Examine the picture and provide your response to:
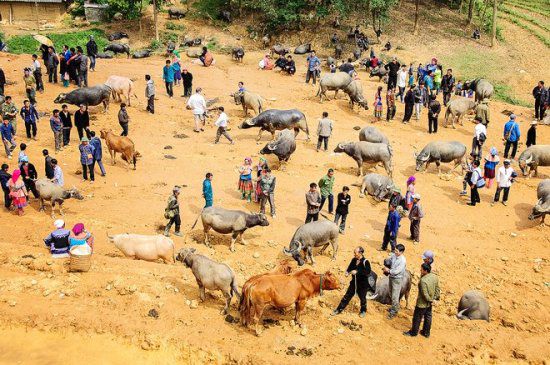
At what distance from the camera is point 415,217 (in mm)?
13828

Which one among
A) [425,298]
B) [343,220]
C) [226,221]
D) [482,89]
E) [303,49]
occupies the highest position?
[303,49]

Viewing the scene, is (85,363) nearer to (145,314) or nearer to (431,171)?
(145,314)

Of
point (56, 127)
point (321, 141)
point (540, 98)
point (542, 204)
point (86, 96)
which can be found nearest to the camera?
point (542, 204)

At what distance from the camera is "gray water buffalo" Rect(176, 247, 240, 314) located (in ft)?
33.3

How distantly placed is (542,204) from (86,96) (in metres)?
17.1

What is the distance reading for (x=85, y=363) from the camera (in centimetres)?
908

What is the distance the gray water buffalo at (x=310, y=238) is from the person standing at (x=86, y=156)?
721 cm

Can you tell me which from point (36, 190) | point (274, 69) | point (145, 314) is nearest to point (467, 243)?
point (145, 314)

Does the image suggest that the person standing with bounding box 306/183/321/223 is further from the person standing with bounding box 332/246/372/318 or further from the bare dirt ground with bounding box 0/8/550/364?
the person standing with bounding box 332/246/372/318

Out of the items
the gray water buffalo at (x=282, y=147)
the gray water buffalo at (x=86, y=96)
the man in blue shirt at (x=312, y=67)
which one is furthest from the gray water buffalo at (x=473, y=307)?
the man in blue shirt at (x=312, y=67)

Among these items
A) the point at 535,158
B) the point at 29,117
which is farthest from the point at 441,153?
the point at 29,117

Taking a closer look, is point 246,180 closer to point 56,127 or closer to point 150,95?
point 56,127

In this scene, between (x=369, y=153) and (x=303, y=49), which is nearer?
(x=369, y=153)

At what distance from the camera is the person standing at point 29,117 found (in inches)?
724
